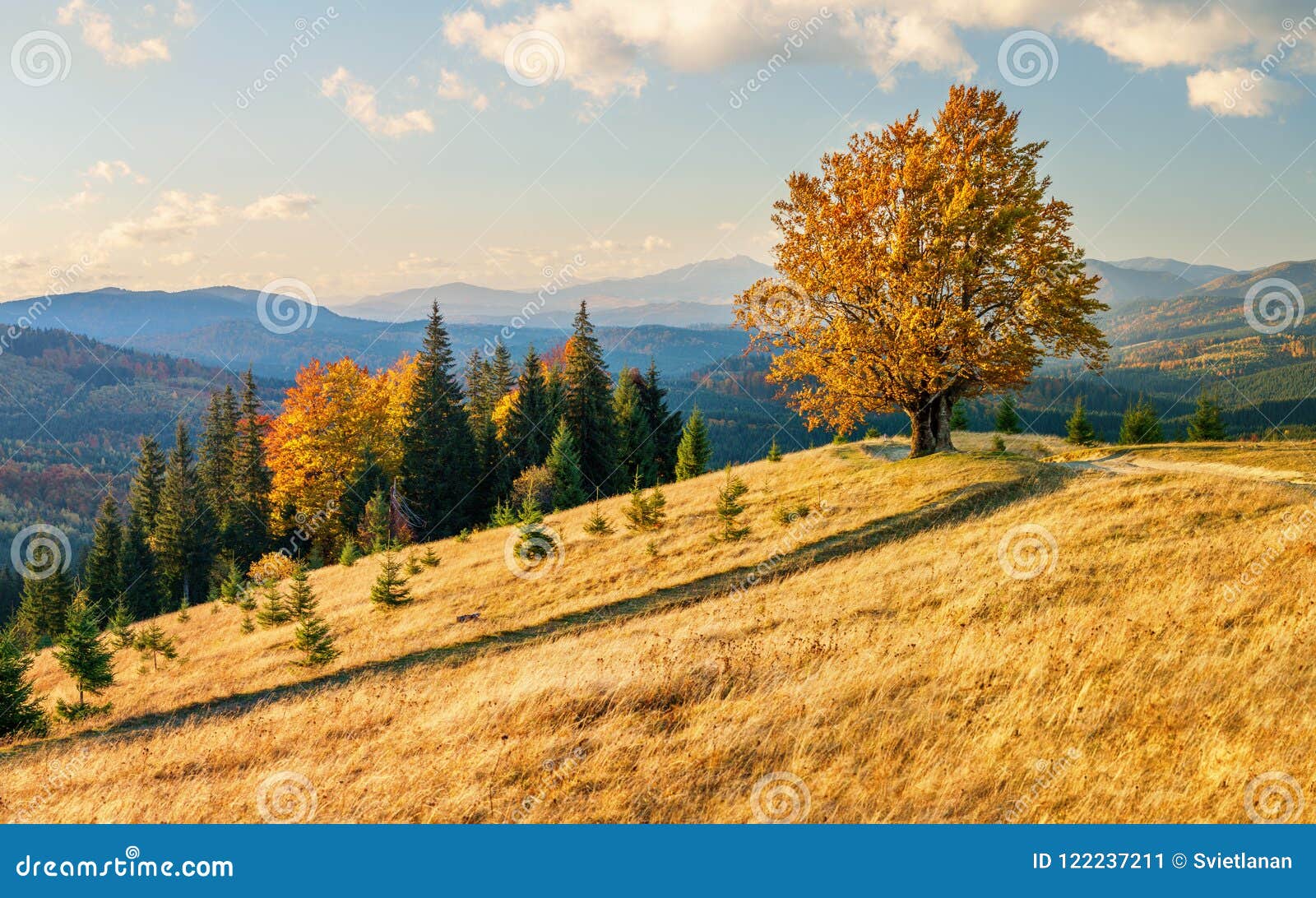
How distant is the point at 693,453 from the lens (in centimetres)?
4306

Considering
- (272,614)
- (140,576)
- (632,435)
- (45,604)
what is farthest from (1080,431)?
(45,604)

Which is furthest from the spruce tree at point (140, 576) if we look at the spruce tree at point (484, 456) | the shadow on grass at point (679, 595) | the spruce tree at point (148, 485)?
the shadow on grass at point (679, 595)

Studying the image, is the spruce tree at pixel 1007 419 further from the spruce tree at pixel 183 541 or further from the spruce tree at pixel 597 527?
the spruce tree at pixel 183 541

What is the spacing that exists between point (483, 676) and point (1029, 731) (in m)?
9.91

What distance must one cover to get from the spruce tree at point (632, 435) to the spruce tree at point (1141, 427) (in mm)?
30754

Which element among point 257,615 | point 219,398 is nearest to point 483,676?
point 257,615

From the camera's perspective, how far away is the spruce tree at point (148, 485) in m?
54.6

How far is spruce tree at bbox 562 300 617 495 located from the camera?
1911 inches

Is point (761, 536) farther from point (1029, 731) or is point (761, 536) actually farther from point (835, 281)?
point (1029, 731)

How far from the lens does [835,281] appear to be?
Result: 77.8ft

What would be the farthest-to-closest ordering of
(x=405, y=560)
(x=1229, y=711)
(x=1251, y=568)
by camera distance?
(x=405, y=560)
(x=1251, y=568)
(x=1229, y=711)

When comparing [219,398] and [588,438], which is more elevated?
[219,398]

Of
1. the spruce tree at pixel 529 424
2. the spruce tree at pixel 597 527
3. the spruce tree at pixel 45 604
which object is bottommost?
the spruce tree at pixel 45 604
